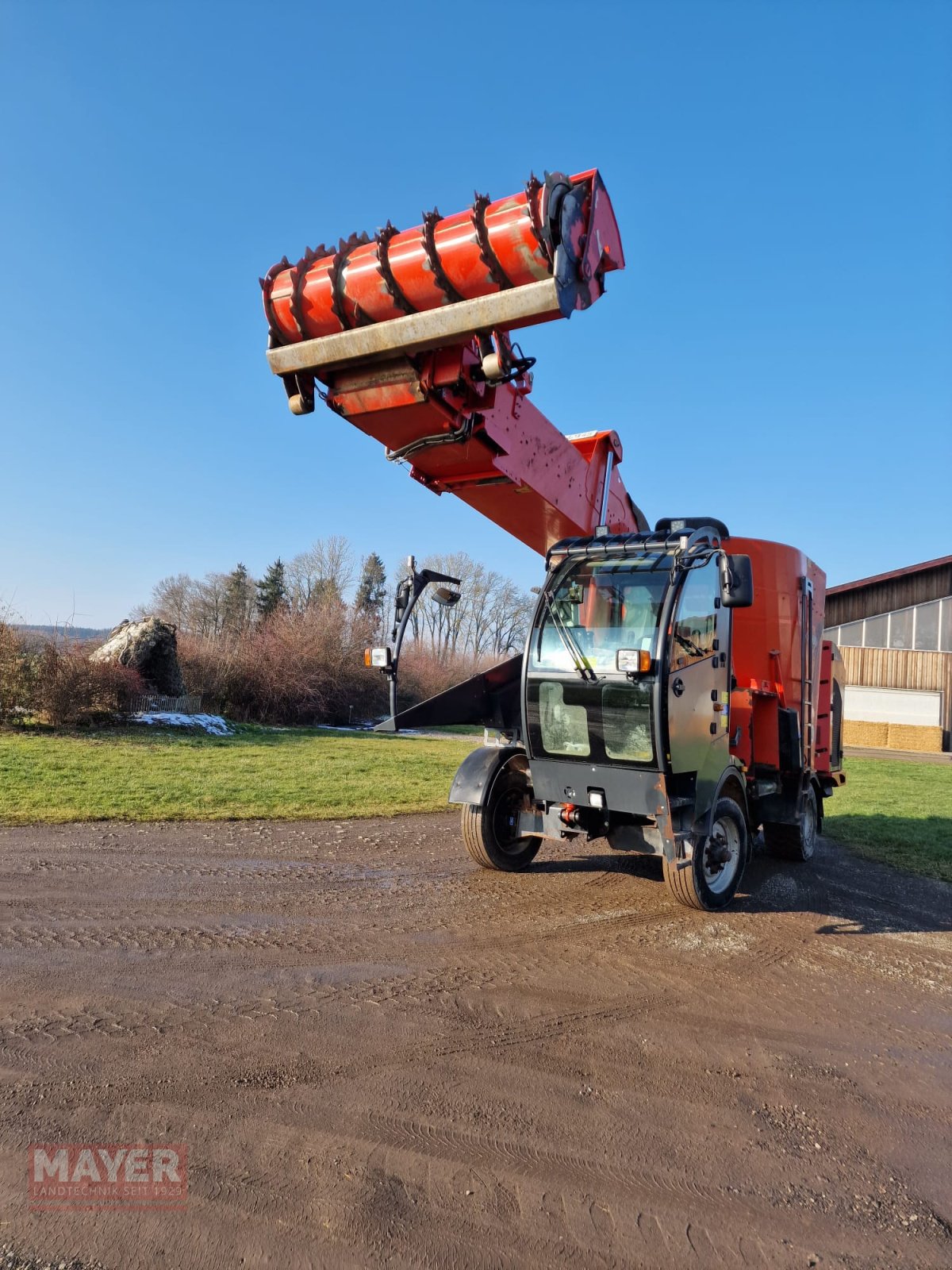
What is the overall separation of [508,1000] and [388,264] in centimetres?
431

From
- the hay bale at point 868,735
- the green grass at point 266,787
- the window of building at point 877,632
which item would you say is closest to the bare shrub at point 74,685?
the green grass at point 266,787

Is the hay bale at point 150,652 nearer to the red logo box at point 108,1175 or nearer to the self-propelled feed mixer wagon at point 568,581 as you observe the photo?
the self-propelled feed mixer wagon at point 568,581

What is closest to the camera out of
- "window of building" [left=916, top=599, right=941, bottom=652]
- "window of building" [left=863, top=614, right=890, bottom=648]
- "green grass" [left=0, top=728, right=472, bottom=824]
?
"green grass" [left=0, top=728, right=472, bottom=824]

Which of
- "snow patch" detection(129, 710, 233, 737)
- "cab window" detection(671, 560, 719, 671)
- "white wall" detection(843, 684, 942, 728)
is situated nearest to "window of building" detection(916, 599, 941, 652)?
"white wall" detection(843, 684, 942, 728)

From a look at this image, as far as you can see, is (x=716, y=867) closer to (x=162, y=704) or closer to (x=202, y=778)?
(x=202, y=778)

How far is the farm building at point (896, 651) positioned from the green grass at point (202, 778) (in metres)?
19.1

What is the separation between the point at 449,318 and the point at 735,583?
2941 mm

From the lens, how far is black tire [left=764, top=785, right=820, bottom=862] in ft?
29.2

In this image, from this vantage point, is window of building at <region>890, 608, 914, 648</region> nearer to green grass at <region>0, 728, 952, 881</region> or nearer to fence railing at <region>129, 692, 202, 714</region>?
green grass at <region>0, 728, 952, 881</region>

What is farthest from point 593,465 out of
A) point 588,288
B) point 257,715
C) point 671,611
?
point 257,715

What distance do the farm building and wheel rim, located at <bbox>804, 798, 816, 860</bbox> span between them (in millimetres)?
22178

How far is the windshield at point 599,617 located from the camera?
6266 millimetres

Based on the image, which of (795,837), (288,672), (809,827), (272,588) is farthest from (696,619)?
(272,588)

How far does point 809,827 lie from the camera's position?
9.27 meters
